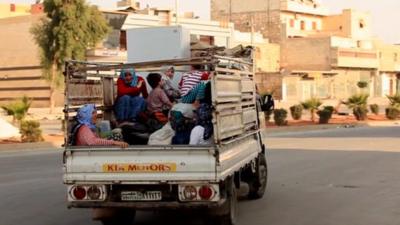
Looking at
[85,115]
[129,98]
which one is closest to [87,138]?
[85,115]

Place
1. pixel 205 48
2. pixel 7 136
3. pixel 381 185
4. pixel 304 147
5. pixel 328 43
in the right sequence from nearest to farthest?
pixel 205 48 < pixel 381 185 < pixel 304 147 < pixel 7 136 < pixel 328 43

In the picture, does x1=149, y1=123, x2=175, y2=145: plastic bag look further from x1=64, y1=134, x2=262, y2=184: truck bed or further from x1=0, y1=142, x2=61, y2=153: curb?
x1=0, y1=142, x2=61, y2=153: curb

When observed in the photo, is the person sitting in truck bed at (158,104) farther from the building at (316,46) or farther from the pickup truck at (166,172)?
the building at (316,46)

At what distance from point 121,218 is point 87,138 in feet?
4.10

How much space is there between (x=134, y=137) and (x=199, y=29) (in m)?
62.0

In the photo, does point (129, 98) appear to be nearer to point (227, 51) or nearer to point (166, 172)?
point (166, 172)

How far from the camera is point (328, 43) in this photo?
84.1 meters

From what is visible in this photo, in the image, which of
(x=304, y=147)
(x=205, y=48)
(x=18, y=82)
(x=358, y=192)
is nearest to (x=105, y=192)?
(x=205, y=48)

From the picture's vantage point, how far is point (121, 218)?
8711 millimetres

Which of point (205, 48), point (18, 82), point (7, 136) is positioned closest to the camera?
point (205, 48)

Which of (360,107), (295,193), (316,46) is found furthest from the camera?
(316,46)

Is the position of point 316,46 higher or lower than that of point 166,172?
higher

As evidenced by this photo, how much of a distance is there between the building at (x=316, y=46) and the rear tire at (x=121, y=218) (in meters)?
65.0

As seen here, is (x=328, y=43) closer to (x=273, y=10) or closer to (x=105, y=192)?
(x=273, y=10)
